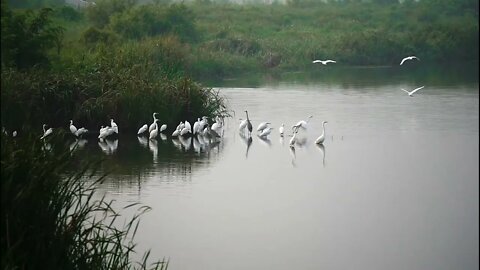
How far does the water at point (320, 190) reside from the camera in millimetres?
8273

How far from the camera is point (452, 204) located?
33.9 ft

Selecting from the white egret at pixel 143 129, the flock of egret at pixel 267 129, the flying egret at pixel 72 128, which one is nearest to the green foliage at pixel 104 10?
the flock of egret at pixel 267 129

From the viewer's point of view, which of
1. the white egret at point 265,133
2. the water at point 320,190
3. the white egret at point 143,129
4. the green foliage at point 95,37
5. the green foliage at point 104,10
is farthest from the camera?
the green foliage at point 104,10

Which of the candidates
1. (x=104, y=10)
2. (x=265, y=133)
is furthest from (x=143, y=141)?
(x=104, y=10)

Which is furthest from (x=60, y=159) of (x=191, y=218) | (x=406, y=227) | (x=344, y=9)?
(x=344, y=9)

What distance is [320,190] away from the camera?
1121 centimetres

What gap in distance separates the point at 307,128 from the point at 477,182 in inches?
174

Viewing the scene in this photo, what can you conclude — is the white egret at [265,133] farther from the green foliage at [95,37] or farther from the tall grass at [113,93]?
the green foliage at [95,37]

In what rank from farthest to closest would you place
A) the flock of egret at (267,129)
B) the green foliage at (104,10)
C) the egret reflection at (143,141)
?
the green foliage at (104,10)
the flock of egret at (267,129)
the egret reflection at (143,141)

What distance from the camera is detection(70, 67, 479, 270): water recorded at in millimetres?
8273

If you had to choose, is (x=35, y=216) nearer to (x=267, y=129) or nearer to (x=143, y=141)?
(x=143, y=141)

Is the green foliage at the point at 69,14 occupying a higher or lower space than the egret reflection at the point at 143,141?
higher

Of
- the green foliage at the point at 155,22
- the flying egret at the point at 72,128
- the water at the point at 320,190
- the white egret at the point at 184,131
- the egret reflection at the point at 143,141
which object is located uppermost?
the green foliage at the point at 155,22

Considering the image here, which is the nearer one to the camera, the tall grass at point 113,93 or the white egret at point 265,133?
the tall grass at point 113,93
